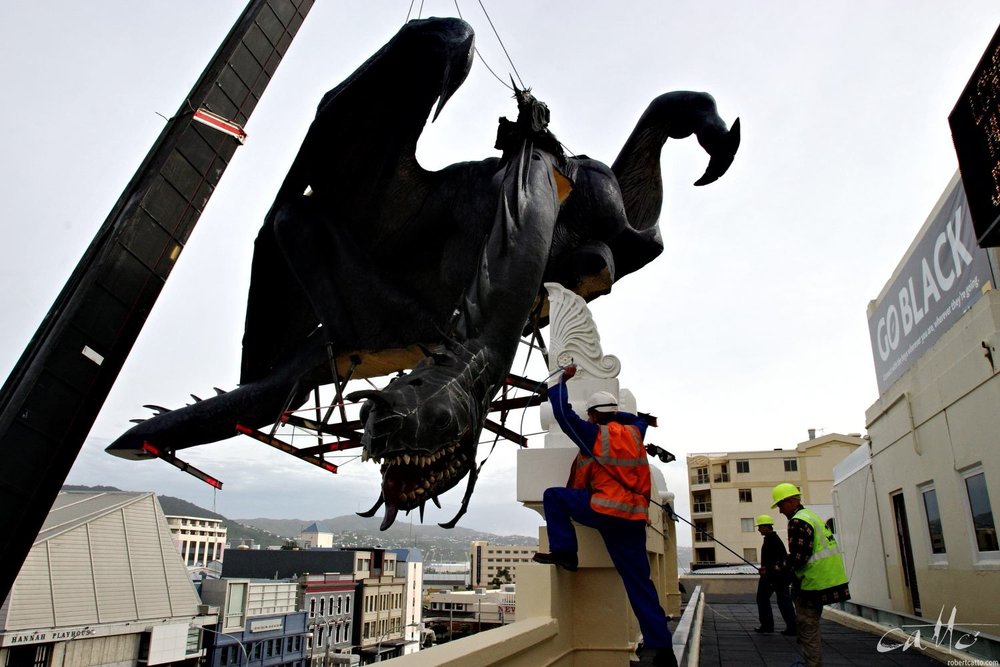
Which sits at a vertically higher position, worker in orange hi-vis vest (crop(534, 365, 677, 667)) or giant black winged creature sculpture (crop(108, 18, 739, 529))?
giant black winged creature sculpture (crop(108, 18, 739, 529))

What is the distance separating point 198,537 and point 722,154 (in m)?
→ 109

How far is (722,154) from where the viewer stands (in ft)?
15.0

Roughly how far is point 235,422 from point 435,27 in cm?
236

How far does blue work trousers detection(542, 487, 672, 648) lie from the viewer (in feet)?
12.5

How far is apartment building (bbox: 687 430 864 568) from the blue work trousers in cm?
5354

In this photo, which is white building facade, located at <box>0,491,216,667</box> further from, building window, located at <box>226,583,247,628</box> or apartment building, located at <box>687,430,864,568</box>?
apartment building, located at <box>687,430,864,568</box>

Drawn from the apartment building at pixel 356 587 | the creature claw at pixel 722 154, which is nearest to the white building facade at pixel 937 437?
the creature claw at pixel 722 154

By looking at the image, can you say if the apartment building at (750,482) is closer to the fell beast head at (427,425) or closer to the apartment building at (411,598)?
the apartment building at (411,598)

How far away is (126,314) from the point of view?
3.65 metres

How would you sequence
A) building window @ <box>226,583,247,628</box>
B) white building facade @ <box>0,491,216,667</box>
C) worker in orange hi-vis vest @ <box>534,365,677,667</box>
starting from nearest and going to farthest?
worker in orange hi-vis vest @ <box>534,365,677,667</box>
white building facade @ <box>0,491,216,667</box>
building window @ <box>226,583,247,628</box>

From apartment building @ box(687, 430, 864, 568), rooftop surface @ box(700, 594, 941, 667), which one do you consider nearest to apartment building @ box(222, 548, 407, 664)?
apartment building @ box(687, 430, 864, 568)

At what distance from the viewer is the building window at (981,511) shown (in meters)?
7.34

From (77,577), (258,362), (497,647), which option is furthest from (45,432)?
(77,577)

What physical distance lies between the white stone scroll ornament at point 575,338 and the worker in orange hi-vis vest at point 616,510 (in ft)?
2.46
